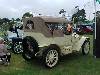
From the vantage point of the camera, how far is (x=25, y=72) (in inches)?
369

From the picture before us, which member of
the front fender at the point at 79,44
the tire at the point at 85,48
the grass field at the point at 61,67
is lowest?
the grass field at the point at 61,67

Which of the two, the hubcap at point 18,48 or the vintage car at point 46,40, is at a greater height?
the vintage car at point 46,40

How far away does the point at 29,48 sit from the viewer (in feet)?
34.5

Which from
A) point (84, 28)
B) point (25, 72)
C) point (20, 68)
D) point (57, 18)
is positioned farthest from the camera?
point (84, 28)

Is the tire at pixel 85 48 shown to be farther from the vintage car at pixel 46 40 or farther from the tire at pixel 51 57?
the tire at pixel 51 57

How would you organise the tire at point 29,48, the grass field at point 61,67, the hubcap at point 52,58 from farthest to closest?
1. the tire at point 29,48
2. the hubcap at point 52,58
3. the grass field at point 61,67

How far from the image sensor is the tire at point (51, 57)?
9.79m

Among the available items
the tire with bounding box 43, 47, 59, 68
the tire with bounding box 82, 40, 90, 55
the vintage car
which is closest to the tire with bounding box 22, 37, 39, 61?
the vintage car

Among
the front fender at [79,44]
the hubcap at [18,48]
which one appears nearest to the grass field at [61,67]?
the front fender at [79,44]

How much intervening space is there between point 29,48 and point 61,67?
1.55 meters

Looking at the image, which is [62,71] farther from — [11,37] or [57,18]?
[11,37]

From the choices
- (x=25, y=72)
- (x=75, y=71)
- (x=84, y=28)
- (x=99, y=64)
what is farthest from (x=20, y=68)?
(x=84, y=28)

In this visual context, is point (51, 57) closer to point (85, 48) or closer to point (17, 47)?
point (85, 48)

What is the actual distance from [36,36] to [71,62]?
6.66 ft
